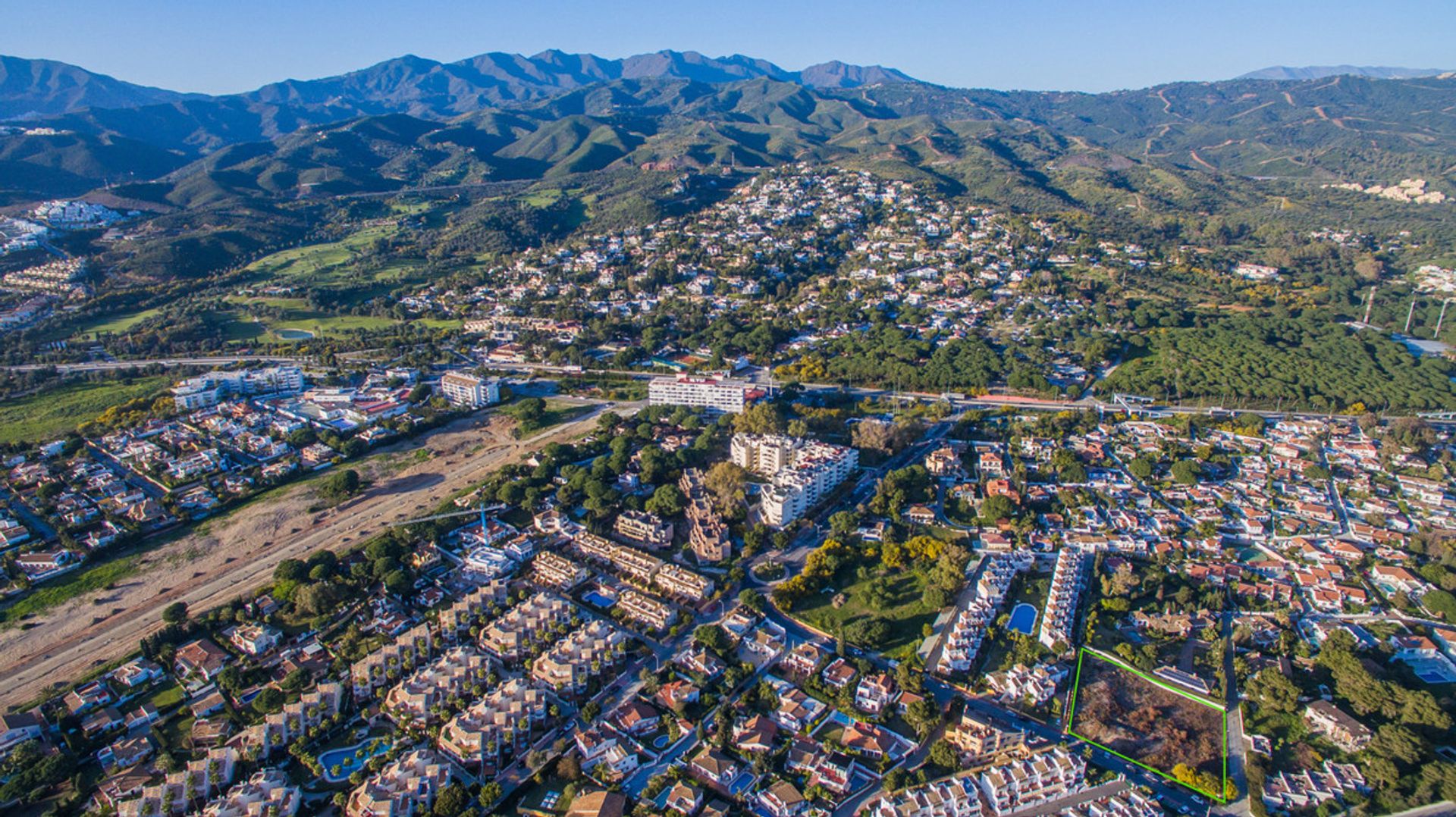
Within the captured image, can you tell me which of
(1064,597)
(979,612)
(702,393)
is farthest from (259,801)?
(702,393)

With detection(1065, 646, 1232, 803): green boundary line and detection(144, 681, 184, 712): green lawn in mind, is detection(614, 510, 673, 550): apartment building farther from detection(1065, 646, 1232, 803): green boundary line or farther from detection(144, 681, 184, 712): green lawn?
detection(1065, 646, 1232, 803): green boundary line

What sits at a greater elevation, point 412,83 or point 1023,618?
point 412,83

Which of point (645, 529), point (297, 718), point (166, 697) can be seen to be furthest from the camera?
point (645, 529)

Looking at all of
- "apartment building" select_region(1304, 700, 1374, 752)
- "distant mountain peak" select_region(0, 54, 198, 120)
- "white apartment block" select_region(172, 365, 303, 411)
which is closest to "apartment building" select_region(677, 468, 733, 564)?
"apartment building" select_region(1304, 700, 1374, 752)

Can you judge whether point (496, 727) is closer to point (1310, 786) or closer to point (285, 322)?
point (1310, 786)

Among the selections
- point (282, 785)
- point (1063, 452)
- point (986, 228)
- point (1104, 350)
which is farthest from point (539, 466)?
point (986, 228)

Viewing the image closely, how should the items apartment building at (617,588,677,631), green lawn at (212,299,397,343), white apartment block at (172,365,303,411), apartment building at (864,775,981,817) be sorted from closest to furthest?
apartment building at (864,775,981,817)
apartment building at (617,588,677,631)
white apartment block at (172,365,303,411)
green lawn at (212,299,397,343)

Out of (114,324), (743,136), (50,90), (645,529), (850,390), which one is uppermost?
(50,90)
